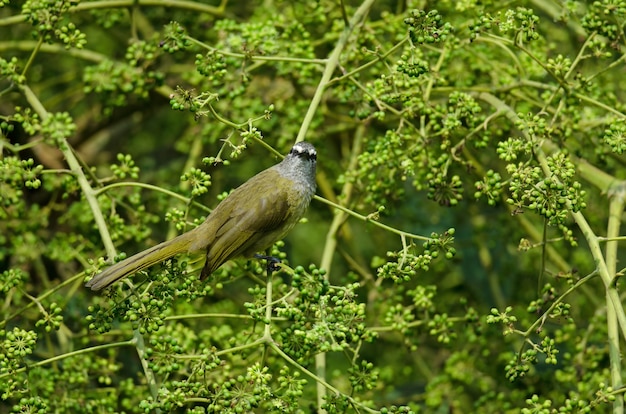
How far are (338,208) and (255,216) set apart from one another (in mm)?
798

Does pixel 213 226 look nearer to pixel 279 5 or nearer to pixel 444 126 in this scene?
pixel 444 126

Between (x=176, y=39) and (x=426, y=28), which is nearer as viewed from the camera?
(x=426, y=28)

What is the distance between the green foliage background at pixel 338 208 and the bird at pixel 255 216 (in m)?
0.13

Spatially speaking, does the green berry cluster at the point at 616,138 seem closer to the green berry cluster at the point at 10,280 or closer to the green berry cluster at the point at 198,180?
the green berry cluster at the point at 198,180

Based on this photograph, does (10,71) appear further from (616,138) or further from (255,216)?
(616,138)

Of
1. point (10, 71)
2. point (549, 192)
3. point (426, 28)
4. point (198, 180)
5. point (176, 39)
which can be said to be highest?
point (426, 28)

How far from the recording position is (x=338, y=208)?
3.35 metres

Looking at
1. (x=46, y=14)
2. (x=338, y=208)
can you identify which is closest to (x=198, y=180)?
(x=338, y=208)

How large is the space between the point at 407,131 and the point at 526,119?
608mm

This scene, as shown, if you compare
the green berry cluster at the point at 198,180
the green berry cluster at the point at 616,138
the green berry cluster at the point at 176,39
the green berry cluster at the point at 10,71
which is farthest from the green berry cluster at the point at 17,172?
the green berry cluster at the point at 616,138

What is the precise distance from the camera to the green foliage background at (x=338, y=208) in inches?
125

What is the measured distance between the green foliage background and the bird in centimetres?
13

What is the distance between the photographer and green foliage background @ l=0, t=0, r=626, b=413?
10.4 feet

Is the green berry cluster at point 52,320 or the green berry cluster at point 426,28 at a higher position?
the green berry cluster at point 426,28
